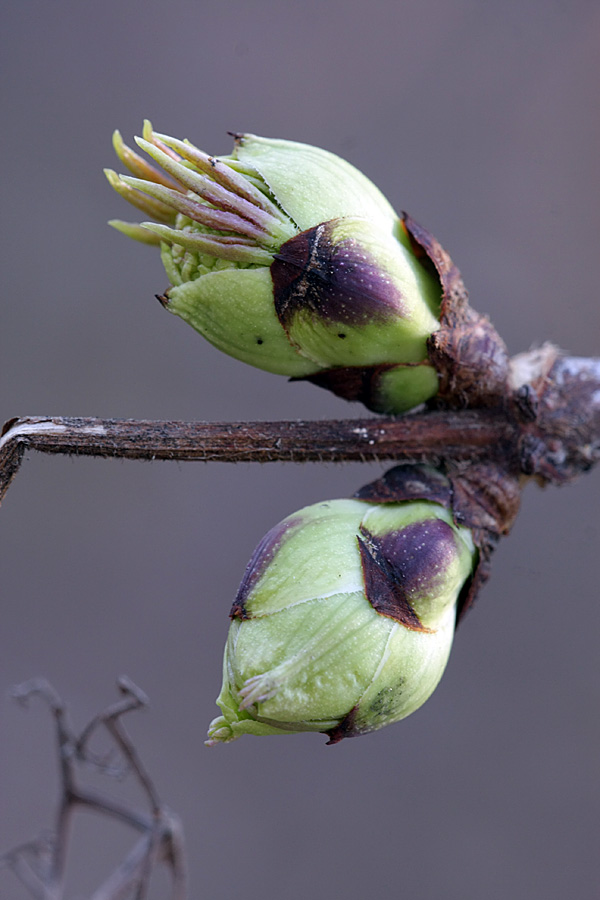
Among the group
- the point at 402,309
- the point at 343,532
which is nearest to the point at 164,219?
the point at 402,309

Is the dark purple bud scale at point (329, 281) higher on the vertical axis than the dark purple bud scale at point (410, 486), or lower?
higher

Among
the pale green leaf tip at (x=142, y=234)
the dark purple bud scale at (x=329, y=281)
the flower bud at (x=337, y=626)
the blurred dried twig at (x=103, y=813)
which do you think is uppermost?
the pale green leaf tip at (x=142, y=234)

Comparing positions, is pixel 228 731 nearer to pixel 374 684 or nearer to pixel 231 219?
pixel 374 684

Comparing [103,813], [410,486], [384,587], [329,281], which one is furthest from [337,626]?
[103,813]

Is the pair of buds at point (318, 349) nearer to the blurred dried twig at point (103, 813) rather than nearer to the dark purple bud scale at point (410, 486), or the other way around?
the dark purple bud scale at point (410, 486)

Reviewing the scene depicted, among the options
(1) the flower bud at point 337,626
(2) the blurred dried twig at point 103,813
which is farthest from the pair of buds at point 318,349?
(2) the blurred dried twig at point 103,813

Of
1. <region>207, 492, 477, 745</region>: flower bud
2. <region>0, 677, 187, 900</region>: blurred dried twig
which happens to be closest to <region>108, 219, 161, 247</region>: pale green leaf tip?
<region>207, 492, 477, 745</region>: flower bud

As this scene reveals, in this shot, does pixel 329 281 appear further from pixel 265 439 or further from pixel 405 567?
pixel 405 567
